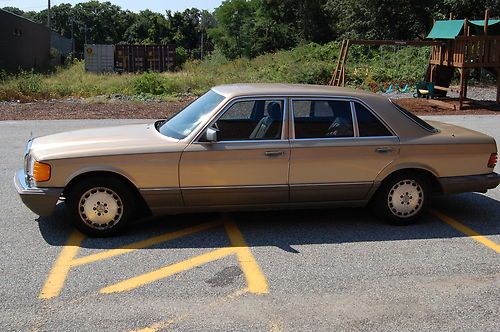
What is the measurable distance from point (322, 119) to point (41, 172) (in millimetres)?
2844

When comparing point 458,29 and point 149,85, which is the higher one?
point 458,29

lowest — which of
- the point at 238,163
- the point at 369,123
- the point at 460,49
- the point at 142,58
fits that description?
the point at 238,163

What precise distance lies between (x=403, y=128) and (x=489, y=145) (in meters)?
1.03

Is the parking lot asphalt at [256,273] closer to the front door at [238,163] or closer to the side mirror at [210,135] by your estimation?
the front door at [238,163]

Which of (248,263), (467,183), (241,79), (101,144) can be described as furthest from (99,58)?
(248,263)

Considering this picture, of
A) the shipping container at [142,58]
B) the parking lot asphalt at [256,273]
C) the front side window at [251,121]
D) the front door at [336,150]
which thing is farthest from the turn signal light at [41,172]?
the shipping container at [142,58]

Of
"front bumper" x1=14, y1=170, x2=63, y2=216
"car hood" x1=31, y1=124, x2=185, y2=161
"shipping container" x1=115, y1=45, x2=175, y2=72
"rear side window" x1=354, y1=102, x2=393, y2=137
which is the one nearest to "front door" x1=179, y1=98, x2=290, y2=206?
"car hood" x1=31, y1=124, x2=185, y2=161

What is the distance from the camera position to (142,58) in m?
48.5

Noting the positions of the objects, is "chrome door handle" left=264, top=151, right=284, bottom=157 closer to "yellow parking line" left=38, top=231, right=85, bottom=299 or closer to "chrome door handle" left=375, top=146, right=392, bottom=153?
"chrome door handle" left=375, top=146, right=392, bottom=153

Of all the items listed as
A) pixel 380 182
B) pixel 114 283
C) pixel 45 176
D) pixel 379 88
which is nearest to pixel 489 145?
pixel 380 182

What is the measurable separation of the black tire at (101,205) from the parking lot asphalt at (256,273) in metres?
0.15

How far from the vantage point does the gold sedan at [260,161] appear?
5320mm

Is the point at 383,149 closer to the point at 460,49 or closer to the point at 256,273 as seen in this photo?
Result: the point at 256,273

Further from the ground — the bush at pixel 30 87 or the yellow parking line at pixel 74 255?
the bush at pixel 30 87
